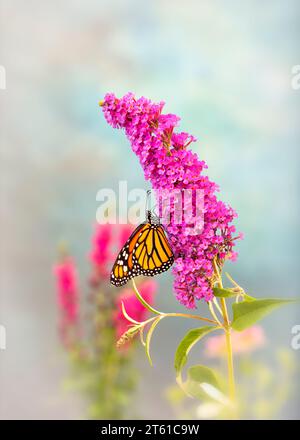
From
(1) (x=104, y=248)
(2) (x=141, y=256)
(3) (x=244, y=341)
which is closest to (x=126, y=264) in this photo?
(2) (x=141, y=256)

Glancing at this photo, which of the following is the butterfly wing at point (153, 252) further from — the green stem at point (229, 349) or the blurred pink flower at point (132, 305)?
the blurred pink flower at point (132, 305)

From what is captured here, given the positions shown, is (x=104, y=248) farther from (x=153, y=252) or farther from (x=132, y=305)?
(x=153, y=252)

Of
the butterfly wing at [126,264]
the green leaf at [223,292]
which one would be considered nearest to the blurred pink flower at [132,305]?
the butterfly wing at [126,264]

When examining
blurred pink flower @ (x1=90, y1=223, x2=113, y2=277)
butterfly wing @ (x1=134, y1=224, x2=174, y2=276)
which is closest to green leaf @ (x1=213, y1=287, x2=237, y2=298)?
butterfly wing @ (x1=134, y1=224, x2=174, y2=276)

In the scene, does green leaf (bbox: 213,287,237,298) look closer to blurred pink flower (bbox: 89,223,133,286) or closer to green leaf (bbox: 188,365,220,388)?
green leaf (bbox: 188,365,220,388)

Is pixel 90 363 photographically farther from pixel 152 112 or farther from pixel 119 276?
pixel 152 112

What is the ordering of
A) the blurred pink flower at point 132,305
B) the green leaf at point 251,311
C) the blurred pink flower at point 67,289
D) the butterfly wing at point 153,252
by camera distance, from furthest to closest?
the blurred pink flower at point 67,289, the blurred pink flower at point 132,305, the butterfly wing at point 153,252, the green leaf at point 251,311
